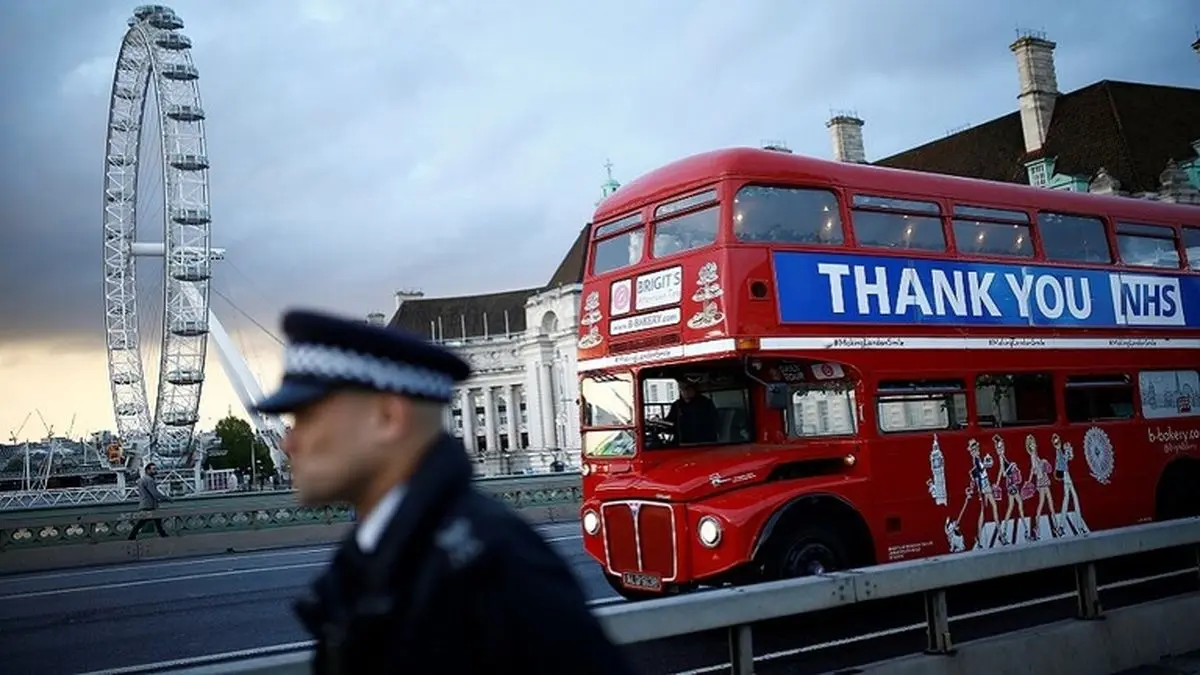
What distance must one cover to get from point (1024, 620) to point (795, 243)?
3.99 m

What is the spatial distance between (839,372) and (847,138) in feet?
183

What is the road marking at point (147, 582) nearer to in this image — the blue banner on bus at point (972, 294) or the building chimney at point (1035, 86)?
the blue banner on bus at point (972, 294)

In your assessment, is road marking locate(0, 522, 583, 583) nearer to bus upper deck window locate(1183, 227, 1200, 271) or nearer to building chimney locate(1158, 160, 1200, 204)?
bus upper deck window locate(1183, 227, 1200, 271)

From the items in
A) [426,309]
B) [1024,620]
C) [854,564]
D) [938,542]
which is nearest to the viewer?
[1024,620]

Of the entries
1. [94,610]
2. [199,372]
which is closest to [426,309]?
[199,372]

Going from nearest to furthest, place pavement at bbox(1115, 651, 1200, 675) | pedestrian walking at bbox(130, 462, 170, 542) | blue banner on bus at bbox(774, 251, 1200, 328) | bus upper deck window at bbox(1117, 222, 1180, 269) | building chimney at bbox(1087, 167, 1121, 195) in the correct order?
pavement at bbox(1115, 651, 1200, 675)
blue banner on bus at bbox(774, 251, 1200, 328)
bus upper deck window at bbox(1117, 222, 1180, 269)
pedestrian walking at bbox(130, 462, 170, 542)
building chimney at bbox(1087, 167, 1121, 195)

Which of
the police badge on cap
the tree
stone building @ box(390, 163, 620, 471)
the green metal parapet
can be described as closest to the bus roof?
the police badge on cap

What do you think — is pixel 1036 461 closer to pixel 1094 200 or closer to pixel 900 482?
pixel 900 482

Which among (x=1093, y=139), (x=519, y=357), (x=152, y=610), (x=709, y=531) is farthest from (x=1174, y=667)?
(x=519, y=357)

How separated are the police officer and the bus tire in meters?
13.1

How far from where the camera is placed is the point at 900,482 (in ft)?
33.6

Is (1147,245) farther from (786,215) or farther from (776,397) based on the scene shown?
(776,397)

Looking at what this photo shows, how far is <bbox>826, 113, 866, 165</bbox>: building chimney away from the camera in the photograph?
63.1m

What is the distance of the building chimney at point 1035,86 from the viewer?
53053 millimetres
